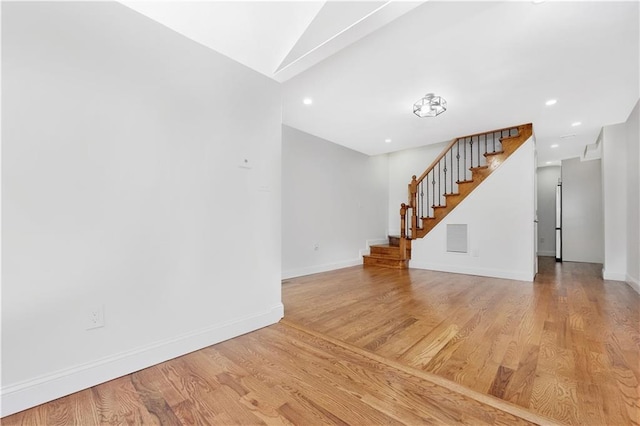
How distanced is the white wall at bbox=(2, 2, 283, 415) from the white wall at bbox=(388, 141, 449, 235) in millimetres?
4810

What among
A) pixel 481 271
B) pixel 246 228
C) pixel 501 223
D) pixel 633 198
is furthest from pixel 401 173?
pixel 246 228

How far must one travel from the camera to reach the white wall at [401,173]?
620 cm

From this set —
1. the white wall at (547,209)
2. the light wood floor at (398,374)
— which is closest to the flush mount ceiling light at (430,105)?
the light wood floor at (398,374)

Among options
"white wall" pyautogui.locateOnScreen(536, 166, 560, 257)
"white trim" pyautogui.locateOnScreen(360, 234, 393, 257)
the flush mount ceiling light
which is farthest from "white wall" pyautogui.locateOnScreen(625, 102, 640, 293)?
"white trim" pyautogui.locateOnScreen(360, 234, 393, 257)

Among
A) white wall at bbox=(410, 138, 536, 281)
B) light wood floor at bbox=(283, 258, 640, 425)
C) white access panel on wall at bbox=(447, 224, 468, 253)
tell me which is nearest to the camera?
light wood floor at bbox=(283, 258, 640, 425)

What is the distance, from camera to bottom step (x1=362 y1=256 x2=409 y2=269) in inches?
206

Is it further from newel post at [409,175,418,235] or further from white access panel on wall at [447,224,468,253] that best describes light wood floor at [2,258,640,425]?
newel post at [409,175,418,235]

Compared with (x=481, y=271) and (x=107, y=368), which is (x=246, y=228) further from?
(x=481, y=271)

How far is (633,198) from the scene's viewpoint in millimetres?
3730

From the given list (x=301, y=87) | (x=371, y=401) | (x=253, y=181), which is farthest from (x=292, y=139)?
(x=371, y=401)

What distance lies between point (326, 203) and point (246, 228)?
2915 mm

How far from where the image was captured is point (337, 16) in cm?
193

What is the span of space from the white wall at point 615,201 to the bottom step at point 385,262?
119 inches

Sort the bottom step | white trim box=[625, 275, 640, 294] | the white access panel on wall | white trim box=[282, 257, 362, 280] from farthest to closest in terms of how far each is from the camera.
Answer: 1. the bottom step
2. the white access panel on wall
3. white trim box=[282, 257, 362, 280]
4. white trim box=[625, 275, 640, 294]
